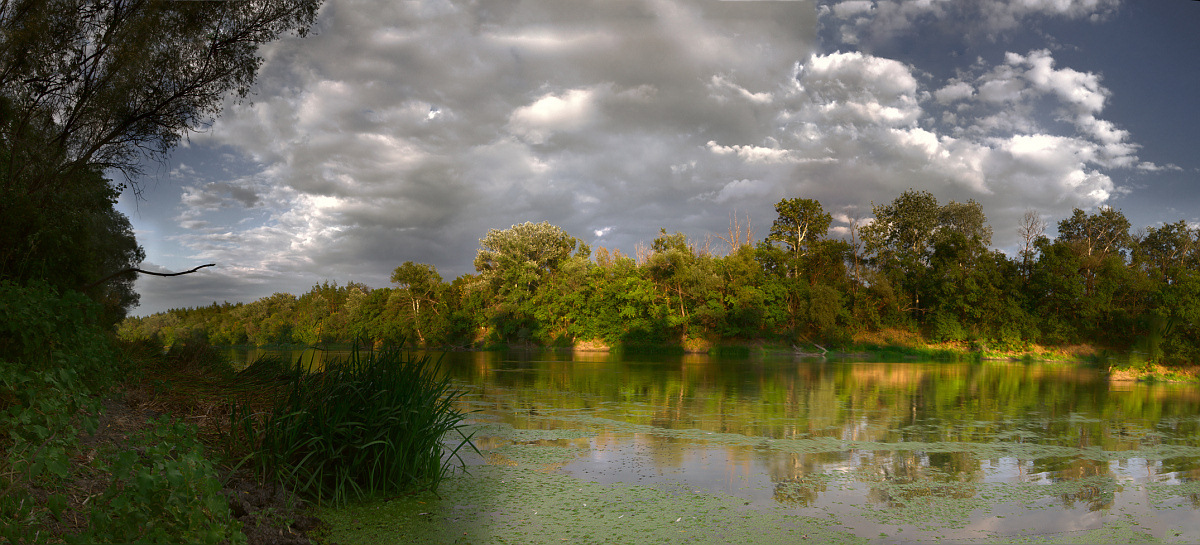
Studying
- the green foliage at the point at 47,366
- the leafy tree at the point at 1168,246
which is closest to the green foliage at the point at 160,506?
the green foliage at the point at 47,366

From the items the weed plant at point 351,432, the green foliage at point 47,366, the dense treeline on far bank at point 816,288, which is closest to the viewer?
the green foliage at point 47,366

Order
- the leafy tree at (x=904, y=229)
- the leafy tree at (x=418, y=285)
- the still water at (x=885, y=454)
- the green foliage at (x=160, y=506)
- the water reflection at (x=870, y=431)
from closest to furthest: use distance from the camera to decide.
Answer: the green foliage at (x=160, y=506) → the still water at (x=885, y=454) → the water reflection at (x=870, y=431) → the leafy tree at (x=904, y=229) → the leafy tree at (x=418, y=285)

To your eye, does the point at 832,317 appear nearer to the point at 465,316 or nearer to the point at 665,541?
the point at 465,316

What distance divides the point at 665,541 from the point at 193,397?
3.80 m

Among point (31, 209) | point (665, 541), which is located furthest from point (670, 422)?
point (31, 209)

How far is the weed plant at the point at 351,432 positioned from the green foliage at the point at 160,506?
1.27 metres

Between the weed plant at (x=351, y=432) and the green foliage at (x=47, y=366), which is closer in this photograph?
the green foliage at (x=47, y=366)

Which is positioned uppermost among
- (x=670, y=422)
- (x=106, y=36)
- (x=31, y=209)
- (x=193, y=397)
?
(x=106, y=36)

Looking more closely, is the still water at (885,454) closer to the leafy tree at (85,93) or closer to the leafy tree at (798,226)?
the leafy tree at (85,93)

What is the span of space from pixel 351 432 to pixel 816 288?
3241 cm

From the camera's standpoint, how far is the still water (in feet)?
14.6

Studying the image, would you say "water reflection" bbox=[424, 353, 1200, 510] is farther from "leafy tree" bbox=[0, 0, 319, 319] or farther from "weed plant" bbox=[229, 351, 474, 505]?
"leafy tree" bbox=[0, 0, 319, 319]

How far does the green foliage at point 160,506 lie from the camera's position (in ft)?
7.75

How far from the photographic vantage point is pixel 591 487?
5.03 metres
